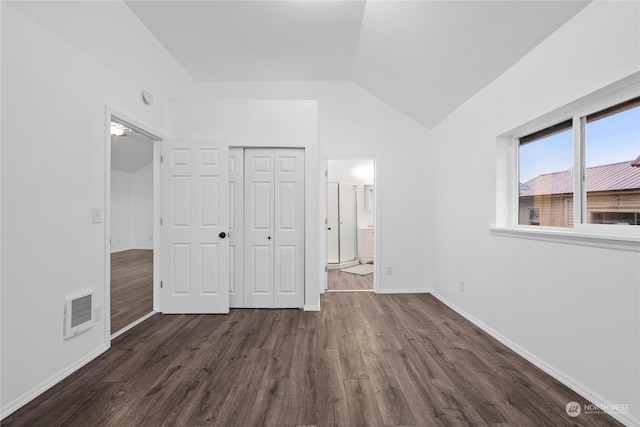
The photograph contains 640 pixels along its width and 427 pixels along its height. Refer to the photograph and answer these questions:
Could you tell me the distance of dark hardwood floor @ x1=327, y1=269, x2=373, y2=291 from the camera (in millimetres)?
4278

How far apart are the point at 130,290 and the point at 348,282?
134 inches

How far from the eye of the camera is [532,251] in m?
2.15

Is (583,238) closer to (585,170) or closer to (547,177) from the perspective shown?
(585,170)

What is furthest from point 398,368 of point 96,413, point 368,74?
point 368,74

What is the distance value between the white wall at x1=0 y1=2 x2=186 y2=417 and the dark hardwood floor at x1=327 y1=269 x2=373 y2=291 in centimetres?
300

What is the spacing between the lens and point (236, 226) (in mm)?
3340

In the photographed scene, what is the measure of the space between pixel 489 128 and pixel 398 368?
2439mm

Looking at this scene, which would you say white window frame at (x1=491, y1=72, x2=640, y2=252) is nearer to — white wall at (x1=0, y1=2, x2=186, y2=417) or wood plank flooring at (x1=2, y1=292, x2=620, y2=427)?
wood plank flooring at (x1=2, y1=292, x2=620, y2=427)

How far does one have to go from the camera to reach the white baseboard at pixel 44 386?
1.57 m

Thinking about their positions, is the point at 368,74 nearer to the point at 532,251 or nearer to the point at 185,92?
the point at 185,92

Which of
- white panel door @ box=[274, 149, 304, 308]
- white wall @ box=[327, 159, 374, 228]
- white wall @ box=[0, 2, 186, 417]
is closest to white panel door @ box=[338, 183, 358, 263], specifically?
white wall @ box=[327, 159, 374, 228]

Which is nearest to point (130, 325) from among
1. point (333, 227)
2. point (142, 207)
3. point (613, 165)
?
point (333, 227)

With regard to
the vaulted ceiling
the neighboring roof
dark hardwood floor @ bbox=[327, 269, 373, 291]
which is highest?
the vaulted ceiling

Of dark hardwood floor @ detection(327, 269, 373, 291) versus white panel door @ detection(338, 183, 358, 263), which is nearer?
dark hardwood floor @ detection(327, 269, 373, 291)
